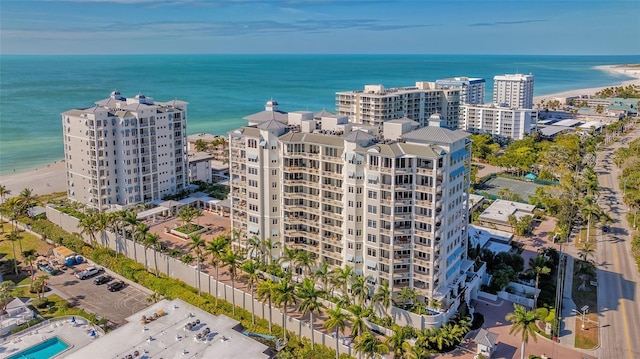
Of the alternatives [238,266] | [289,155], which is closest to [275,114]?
[289,155]

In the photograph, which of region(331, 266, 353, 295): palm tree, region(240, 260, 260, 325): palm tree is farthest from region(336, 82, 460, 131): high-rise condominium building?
region(240, 260, 260, 325): palm tree

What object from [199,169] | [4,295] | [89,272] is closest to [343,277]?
[89,272]

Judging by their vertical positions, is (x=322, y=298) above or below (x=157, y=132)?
below

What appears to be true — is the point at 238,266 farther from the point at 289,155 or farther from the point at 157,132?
the point at 157,132

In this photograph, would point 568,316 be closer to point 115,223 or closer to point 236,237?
point 236,237

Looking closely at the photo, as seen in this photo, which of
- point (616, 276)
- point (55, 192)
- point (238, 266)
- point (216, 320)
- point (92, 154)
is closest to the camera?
point (216, 320)

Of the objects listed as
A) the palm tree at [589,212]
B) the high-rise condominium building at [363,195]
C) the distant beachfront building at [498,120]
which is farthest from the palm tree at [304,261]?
the distant beachfront building at [498,120]

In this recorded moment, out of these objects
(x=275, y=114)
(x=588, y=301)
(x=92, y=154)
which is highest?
(x=275, y=114)

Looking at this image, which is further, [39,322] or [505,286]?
[505,286]
